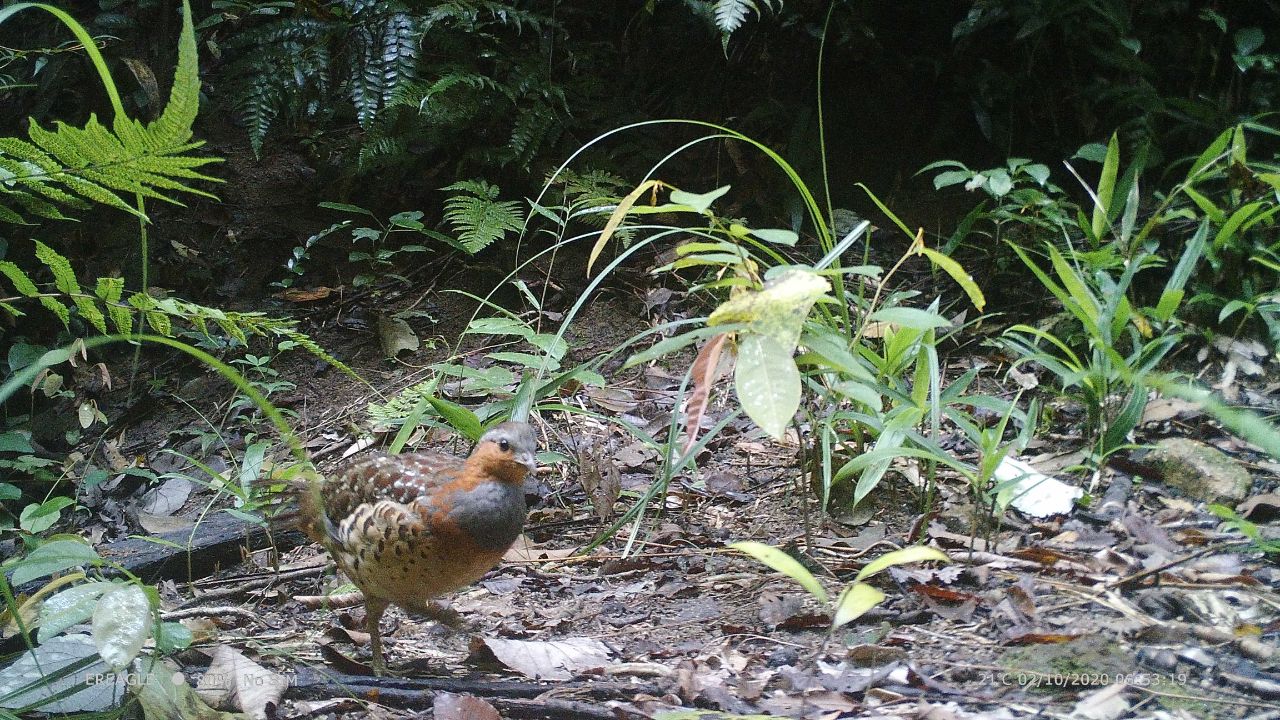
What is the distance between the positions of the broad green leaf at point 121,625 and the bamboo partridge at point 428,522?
764mm

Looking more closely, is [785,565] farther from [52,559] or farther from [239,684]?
[52,559]

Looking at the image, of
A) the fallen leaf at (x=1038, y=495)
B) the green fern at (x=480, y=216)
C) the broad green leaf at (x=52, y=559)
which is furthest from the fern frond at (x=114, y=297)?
the fallen leaf at (x=1038, y=495)

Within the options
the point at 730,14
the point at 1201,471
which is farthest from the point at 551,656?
the point at 730,14

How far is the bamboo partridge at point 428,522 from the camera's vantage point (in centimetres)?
292

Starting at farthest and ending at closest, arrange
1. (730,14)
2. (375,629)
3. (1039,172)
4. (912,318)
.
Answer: (730,14), (1039,172), (375,629), (912,318)

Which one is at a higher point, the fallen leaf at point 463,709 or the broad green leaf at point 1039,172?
the broad green leaf at point 1039,172

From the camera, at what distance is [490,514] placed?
2.95m

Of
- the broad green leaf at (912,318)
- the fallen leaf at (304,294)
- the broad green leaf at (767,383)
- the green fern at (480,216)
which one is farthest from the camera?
the fallen leaf at (304,294)

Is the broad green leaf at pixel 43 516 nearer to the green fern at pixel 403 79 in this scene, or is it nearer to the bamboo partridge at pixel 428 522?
the bamboo partridge at pixel 428 522

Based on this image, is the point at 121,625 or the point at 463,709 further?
the point at 463,709

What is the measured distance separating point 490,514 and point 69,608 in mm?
1157

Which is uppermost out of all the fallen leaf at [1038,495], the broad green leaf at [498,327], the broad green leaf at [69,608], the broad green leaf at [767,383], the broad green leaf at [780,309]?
the broad green leaf at [780,309]

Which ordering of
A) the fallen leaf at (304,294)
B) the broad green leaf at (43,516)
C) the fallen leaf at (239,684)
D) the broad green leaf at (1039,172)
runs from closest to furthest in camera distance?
the fallen leaf at (239,684)
the broad green leaf at (43,516)
the broad green leaf at (1039,172)
the fallen leaf at (304,294)

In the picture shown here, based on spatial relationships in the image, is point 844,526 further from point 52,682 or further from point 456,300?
point 456,300
